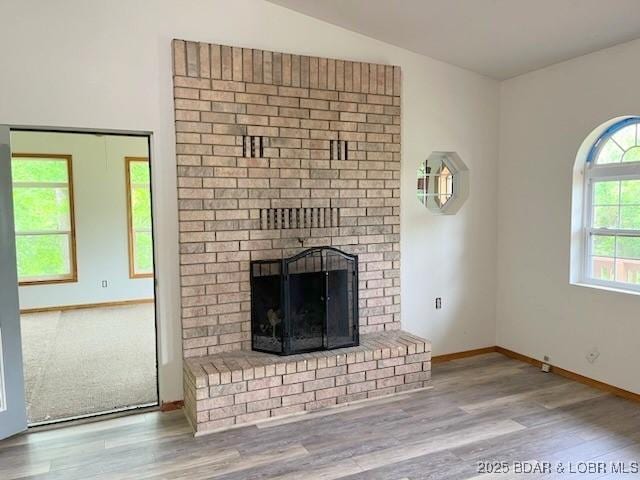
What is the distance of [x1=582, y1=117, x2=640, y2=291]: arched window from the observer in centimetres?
356

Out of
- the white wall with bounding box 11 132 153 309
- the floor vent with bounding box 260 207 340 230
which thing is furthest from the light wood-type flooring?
the white wall with bounding box 11 132 153 309

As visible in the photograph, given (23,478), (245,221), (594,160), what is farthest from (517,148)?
A: (23,478)

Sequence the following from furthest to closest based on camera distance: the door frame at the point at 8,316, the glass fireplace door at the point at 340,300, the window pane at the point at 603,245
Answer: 1. the window pane at the point at 603,245
2. the glass fireplace door at the point at 340,300
3. the door frame at the point at 8,316

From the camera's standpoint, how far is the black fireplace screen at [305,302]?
3.47 m

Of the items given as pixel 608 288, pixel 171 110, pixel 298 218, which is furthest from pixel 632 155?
pixel 171 110

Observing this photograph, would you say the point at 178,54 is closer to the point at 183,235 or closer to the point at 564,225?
the point at 183,235

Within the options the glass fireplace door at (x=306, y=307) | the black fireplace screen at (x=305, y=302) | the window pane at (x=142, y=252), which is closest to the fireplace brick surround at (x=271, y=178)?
the black fireplace screen at (x=305, y=302)

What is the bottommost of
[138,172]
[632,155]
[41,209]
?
[41,209]

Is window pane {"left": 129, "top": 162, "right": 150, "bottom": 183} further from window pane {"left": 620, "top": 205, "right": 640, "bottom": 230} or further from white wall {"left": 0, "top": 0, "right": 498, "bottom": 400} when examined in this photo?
window pane {"left": 620, "top": 205, "right": 640, "bottom": 230}

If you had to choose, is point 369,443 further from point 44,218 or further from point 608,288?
point 44,218

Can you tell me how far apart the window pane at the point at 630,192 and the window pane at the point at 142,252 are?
6301 millimetres

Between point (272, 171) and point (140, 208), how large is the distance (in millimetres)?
4479

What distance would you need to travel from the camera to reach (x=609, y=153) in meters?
3.72

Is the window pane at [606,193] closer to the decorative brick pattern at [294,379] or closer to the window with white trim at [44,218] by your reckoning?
the decorative brick pattern at [294,379]
